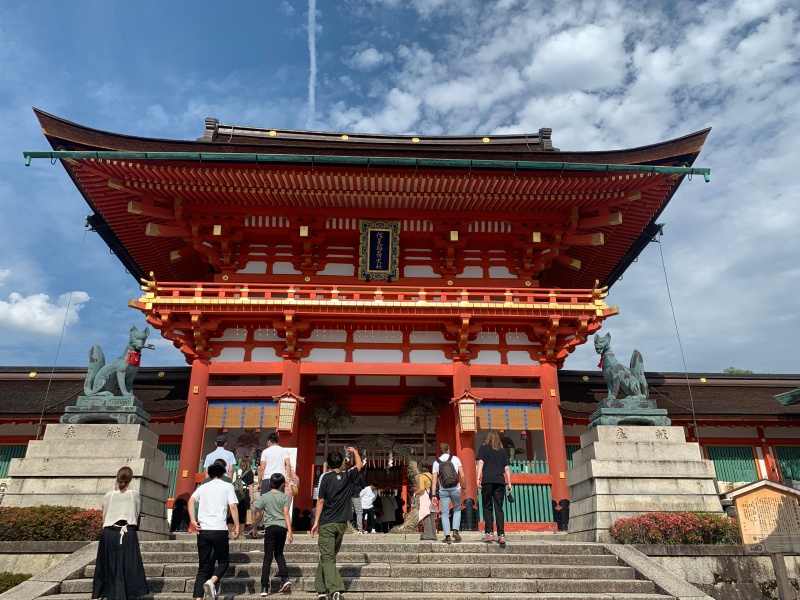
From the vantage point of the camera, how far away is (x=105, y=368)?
12.9 metres

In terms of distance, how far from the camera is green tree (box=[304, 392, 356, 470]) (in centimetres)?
→ 1856

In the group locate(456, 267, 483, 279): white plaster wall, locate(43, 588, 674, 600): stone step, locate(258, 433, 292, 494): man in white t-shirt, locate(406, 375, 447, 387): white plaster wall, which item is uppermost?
locate(456, 267, 483, 279): white plaster wall

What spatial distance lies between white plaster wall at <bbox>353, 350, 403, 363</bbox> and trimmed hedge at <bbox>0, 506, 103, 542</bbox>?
8173 millimetres

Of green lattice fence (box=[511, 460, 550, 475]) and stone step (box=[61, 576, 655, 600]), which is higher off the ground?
green lattice fence (box=[511, 460, 550, 475])

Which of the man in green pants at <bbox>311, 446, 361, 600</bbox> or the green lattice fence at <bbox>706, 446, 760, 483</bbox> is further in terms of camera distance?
the green lattice fence at <bbox>706, 446, 760, 483</bbox>

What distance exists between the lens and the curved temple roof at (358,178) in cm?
1573

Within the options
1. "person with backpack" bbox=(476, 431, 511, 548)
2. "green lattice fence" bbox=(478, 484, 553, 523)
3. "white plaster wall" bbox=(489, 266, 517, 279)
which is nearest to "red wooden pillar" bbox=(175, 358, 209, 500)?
"green lattice fence" bbox=(478, 484, 553, 523)

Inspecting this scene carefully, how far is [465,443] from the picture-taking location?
16203 mm

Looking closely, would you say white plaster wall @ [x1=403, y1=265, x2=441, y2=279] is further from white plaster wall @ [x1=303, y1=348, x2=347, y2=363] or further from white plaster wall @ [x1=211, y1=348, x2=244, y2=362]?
white plaster wall @ [x1=211, y1=348, x2=244, y2=362]

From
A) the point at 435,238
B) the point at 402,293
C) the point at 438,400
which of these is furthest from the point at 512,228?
the point at 438,400

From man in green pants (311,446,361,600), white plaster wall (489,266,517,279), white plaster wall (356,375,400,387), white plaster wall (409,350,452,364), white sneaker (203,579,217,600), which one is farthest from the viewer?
white plaster wall (356,375,400,387)

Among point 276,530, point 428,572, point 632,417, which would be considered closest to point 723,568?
point 632,417

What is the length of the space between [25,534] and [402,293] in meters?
10.4

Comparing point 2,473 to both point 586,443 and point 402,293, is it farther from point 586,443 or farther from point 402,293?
point 586,443
